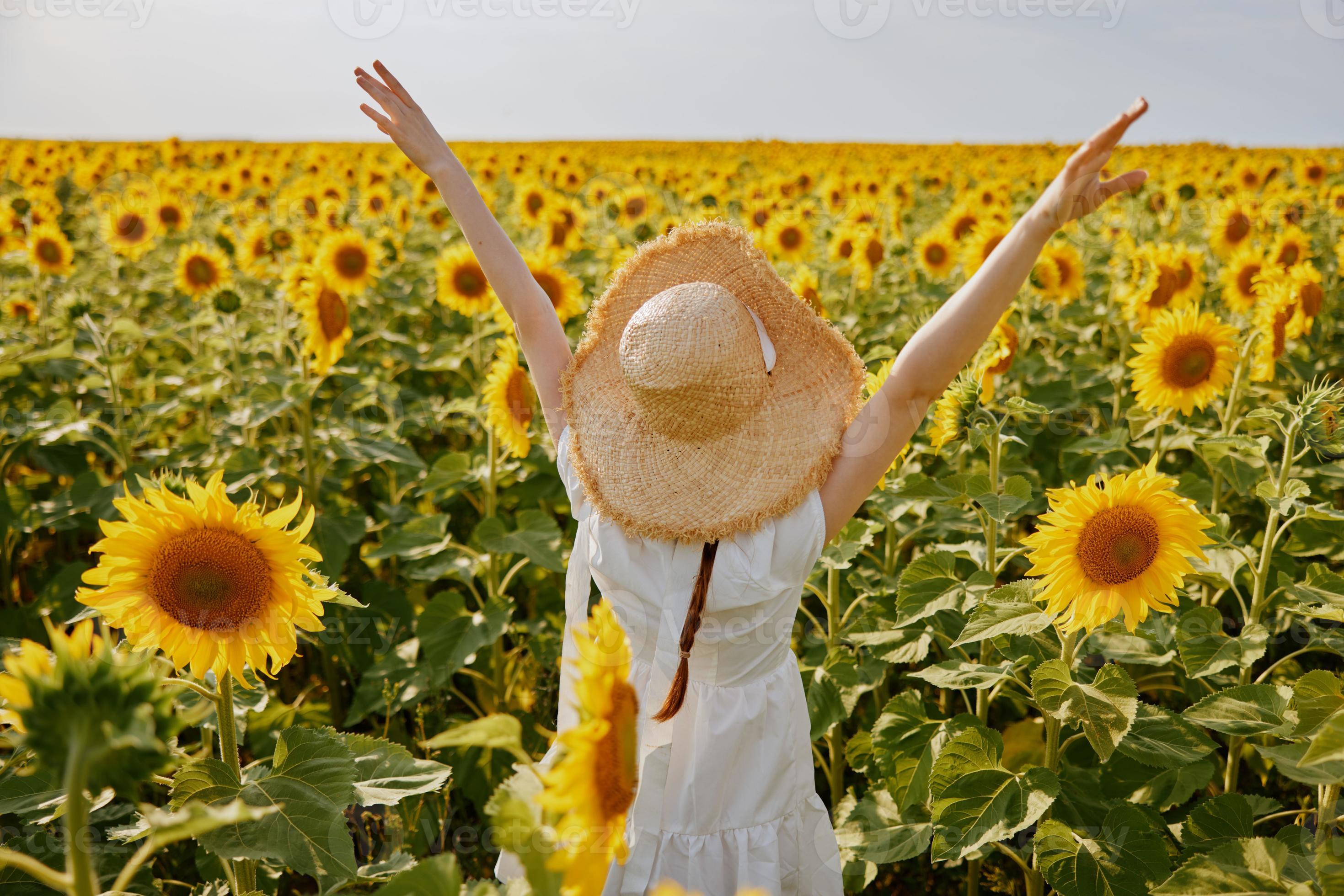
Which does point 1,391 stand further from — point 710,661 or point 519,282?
point 710,661

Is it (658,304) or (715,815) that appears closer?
(658,304)

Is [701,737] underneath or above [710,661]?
underneath

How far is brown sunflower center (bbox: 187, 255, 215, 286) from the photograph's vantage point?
17.1 feet

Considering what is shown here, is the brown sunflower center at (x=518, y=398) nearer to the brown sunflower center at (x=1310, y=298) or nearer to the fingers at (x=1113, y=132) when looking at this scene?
the fingers at (x=1113, y=132)

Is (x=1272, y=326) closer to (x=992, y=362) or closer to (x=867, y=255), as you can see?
(x=992, y=362)

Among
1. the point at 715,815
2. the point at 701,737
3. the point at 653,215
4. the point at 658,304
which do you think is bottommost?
the point at 715,815

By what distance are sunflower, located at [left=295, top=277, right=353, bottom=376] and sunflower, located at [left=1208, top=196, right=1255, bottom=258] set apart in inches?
207

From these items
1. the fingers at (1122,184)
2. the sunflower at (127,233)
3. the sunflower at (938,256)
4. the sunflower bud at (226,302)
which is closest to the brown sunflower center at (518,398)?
the sunflower bud at (226,302)

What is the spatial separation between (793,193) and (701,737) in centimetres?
877

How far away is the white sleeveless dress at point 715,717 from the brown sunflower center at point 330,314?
7.96 feet

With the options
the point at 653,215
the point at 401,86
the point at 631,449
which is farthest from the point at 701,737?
the point at 653,215

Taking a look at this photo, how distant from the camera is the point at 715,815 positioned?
177 cm

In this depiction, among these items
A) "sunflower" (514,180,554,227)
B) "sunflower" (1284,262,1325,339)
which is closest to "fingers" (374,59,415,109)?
"sunflower" (1284,262,1325,339)

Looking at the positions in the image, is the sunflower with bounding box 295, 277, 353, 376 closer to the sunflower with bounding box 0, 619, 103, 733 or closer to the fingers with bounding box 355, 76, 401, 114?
the fingers with bounding box 355, 76, 401, 114
